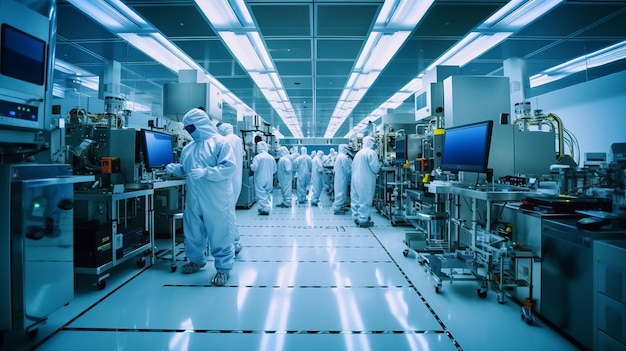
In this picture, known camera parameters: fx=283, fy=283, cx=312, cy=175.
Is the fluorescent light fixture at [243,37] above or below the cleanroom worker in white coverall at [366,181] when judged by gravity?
above

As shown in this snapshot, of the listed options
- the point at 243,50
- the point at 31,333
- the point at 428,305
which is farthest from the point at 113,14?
the point at 428,305

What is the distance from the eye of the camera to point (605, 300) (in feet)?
4.66

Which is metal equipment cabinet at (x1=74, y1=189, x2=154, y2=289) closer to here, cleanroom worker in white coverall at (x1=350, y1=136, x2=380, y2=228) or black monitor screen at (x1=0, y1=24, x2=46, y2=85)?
black monitor screen at (x1=0, y1=24, x2=46, y2=85)

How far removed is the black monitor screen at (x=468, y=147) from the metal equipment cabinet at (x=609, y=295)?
794 mm

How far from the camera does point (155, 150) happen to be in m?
2.89

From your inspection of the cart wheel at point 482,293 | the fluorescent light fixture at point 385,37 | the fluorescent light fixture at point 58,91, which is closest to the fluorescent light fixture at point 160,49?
the fluorescent light fixture at point 385,37

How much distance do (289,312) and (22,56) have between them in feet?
7.78

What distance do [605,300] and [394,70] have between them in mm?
5261

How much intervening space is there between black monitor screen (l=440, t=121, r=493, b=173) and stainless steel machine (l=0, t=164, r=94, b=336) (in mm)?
2796

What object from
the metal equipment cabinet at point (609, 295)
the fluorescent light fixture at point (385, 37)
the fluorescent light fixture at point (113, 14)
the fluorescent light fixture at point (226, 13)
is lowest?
the metal equipment cabinet at point (609, 295)

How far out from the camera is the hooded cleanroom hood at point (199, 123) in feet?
8.71

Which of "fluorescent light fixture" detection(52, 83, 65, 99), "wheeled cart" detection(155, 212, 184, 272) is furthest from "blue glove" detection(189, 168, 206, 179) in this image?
"fluorescent light fixture" detection(52, 83, 65, 99)

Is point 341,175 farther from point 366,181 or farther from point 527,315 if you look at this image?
point 527,315

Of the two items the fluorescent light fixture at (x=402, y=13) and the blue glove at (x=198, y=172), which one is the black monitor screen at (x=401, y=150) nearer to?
the fluorescent light fixture at (x=402, y=13)
